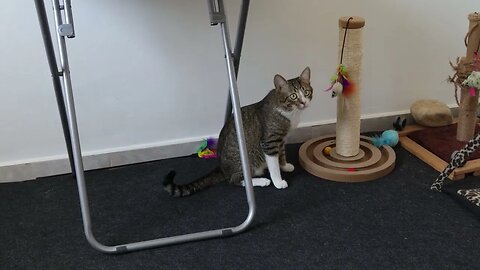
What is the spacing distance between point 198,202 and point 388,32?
42.0 inches

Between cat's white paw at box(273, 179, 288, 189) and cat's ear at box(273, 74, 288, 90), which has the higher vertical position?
cat's ear at box(273, 74, 288, 90)

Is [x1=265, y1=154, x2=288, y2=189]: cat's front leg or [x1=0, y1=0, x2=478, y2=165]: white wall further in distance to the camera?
[x1=0, y1=0, x2=478, y2=165]: white wall

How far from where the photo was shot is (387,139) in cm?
193

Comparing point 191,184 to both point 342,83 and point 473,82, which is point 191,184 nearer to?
point 342,83

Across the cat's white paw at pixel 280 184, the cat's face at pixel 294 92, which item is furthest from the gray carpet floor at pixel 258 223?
the cat's face at pixel 294 92

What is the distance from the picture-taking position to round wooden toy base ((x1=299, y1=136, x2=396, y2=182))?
1718mm

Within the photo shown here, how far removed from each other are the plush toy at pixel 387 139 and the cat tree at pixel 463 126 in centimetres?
5

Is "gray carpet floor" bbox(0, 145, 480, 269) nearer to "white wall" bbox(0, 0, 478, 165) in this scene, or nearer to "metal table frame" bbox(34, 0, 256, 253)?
"metal table frame" bbox(34, 0, 256, 253)

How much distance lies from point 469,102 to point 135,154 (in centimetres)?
132

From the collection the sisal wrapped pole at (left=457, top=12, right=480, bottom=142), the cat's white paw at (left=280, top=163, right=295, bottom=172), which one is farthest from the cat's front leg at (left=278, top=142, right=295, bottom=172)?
the sisal wrapped pole at (left=457, top=12, right=480, bottom=142)

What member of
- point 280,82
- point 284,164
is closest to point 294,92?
point 280,82

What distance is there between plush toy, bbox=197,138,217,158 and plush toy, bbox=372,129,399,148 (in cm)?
65

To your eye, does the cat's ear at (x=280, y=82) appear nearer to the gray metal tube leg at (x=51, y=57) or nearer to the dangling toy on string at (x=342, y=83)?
the dangling toy on string at (x=342, y=83)

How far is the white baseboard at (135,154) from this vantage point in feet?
6.13
